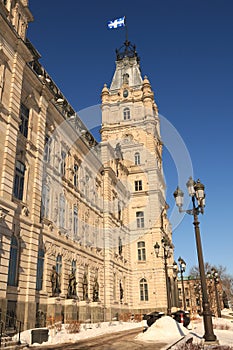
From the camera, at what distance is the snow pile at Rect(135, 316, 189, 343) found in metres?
16.4

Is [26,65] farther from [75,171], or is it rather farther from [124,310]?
[124,310]

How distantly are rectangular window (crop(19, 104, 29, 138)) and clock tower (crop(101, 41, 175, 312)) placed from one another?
80.5 feet

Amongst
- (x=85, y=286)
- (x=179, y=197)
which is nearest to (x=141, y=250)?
(x=85, y=286)

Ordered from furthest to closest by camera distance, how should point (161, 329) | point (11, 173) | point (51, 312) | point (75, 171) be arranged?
point (75, 171)
point (51, 312)
point (11, 173)
point (161, 329)

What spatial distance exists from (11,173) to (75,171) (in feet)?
41.9

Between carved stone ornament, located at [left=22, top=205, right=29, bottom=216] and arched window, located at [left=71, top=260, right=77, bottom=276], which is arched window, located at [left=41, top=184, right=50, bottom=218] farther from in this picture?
arched window, located at [left=71, top=260, right=77, bottom=276]

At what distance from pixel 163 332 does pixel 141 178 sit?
112 feet

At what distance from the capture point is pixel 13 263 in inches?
729

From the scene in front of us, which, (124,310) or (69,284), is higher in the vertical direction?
(69,284)

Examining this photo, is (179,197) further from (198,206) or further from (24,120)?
(24,120)

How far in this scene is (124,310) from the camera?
3831 cm

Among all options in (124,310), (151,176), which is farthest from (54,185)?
(151,176)

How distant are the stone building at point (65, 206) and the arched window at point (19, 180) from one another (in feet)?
0.21

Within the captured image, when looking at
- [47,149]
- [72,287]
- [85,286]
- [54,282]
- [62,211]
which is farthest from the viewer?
[85,286]
